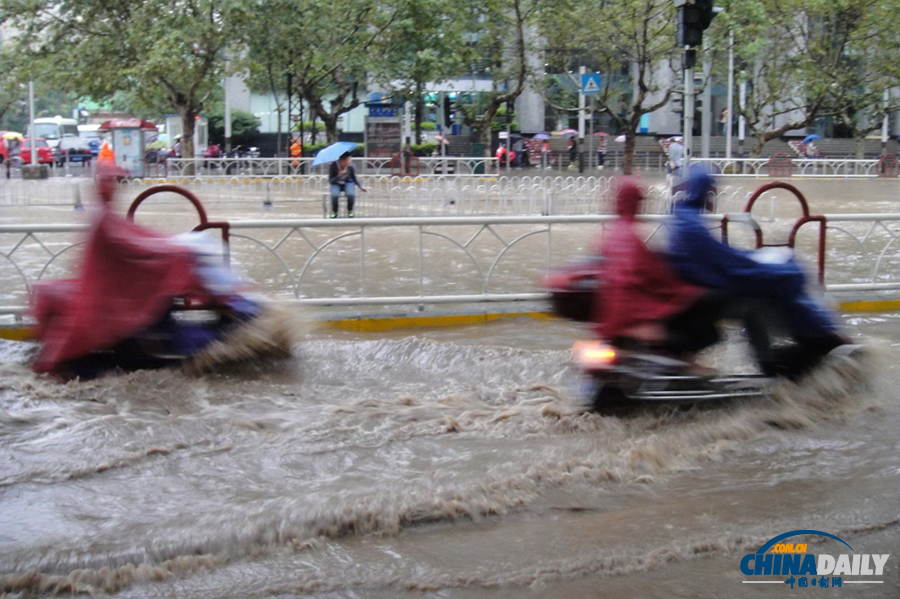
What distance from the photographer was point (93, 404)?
604cm

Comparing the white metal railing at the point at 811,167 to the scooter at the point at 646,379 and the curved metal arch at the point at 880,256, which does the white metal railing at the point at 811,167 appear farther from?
the scooter at the point at 646,379

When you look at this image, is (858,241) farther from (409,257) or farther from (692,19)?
(409,257)

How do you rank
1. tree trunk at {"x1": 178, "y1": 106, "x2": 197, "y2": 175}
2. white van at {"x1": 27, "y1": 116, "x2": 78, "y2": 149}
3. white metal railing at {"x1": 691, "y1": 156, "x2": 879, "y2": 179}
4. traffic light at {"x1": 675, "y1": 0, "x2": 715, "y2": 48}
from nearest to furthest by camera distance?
traffic light at {"x1": 675, "y1": 0, "x2": 715, "y2": 48}, tree trunk at {"x1": 178, "y1": 106, "x2": 197, "y2": 175}, white metal railing at {"x1": 691, "y1": 156, "x2": 879, "y2": 179}, white van at {"x1": 27, "y1": 116, "x2": 78, "y2": 149}

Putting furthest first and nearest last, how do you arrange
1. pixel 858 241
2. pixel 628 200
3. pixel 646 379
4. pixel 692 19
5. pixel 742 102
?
pixel 742 102 → pixel 692 19 → pixel 858 241 → pixel 628 200 → pixel 646 379

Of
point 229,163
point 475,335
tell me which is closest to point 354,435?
point 475,335

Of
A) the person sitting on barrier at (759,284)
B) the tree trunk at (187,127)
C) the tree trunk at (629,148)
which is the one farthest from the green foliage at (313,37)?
the person sitting on barrier at (759,284)

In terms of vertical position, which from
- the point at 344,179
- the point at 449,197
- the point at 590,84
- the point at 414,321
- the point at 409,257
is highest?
the point at 590,84

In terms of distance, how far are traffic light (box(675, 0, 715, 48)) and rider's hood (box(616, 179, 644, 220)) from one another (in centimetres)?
580

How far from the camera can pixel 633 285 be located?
533 cm

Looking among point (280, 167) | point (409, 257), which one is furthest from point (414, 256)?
point (280, 167)

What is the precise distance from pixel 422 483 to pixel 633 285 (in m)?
1.66

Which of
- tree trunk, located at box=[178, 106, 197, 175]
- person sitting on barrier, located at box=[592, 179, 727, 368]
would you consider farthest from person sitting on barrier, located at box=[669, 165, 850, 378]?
tree trunk, located at box=[178, 106, 197, 175]

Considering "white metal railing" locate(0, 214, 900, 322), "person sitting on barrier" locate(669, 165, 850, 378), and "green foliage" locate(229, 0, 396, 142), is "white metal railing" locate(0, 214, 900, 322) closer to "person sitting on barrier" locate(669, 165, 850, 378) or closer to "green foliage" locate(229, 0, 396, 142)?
"person sitting on barrier" locate(669, 165, 850, 378)

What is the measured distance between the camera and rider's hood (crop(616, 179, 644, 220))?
5.45m
